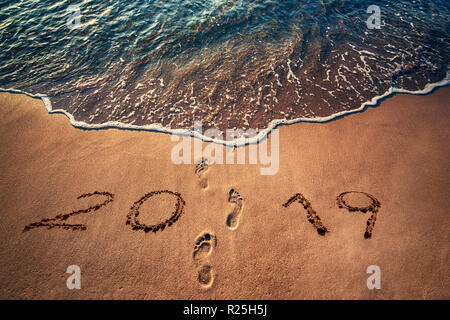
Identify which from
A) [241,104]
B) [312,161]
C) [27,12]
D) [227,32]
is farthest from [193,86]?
[27,12]

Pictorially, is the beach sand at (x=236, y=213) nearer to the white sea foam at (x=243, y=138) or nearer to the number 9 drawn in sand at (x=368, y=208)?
the number 9 drawn in sand at (x=368, y=208)

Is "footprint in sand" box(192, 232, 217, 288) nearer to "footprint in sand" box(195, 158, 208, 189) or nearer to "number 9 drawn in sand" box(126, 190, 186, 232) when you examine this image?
"number 9 drawn in sand" box(126, 190, 186, 232)

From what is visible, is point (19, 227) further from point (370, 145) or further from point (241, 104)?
point (370, 145)

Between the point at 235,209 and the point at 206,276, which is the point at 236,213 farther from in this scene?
the point at 206,276

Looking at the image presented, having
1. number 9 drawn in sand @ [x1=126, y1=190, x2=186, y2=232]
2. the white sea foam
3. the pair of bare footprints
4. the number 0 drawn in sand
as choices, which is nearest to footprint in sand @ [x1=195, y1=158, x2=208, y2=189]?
the pair of bare footprints

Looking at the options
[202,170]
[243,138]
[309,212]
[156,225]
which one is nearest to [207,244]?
[156,225]

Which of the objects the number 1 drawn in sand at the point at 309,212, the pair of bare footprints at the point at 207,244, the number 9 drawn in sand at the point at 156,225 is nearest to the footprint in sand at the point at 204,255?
the pair of bare footprints at the point at 207,244
